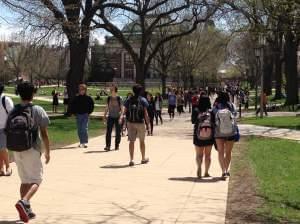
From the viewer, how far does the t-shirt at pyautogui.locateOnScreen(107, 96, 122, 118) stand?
15.2 meters

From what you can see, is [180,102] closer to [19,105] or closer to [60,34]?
[60,34]

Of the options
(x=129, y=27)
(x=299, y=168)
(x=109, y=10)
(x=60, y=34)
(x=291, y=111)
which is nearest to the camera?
(x=299, y=168)

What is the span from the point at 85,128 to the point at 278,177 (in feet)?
22.5

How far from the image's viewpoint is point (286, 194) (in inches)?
348

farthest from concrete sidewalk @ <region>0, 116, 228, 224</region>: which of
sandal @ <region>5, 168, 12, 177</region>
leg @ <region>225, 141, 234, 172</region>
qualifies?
leg @ <region>225, 141, 234, 172</region>

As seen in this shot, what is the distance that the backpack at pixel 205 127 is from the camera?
33.8 feet

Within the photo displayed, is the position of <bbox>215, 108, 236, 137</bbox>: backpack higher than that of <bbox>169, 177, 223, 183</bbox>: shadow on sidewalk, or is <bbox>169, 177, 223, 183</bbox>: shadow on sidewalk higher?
<bbox>215, 108, 236, 137</bbox>: backpack

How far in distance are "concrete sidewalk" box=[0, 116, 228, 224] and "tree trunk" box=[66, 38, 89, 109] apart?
19.8m

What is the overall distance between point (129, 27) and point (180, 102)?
9.08 meters

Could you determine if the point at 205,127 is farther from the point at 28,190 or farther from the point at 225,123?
the point at 28,190

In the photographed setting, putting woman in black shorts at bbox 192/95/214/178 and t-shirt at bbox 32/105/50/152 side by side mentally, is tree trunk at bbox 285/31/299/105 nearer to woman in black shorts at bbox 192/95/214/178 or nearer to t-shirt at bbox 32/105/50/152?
woman in black shorts at bbox 192/95/214/178

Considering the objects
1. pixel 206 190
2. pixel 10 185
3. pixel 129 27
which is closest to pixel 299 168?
pixel 206 190

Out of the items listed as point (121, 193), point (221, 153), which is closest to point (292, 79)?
point (221, 153)

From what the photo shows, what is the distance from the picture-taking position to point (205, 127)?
10.3 m
